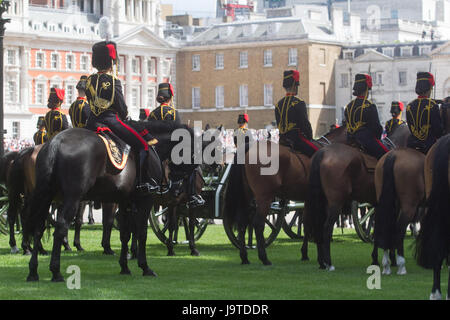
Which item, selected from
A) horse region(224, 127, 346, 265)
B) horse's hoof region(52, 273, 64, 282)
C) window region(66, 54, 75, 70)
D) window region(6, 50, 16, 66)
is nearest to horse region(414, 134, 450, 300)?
horse region(224, 127, 346, 265)

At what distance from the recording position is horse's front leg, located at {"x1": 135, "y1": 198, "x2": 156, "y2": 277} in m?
13.7

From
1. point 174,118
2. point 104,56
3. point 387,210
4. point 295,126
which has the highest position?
point 104,56

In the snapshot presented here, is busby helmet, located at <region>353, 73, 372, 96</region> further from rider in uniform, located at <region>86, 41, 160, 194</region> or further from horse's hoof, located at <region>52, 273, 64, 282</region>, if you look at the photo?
horse's hoof, located at <region>52, 273, 64, 282</region>

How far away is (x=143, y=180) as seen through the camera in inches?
544

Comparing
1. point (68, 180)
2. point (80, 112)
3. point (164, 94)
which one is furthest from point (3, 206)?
point (68, 180)

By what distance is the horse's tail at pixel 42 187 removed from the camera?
500 inches

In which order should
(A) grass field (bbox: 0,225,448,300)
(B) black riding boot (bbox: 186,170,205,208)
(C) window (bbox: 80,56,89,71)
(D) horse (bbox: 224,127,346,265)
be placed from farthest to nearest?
(C) window (bbox: 80,56,89,71)
(B) black riding boot (bbox: 186,170,205,208)
(D) horse (bbox: 224,127,346,265)
(A) grass field (bbox: 0,225,448,300)

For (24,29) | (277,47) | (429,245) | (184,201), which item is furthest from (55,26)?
(429,245)

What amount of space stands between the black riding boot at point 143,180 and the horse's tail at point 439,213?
3.79 m

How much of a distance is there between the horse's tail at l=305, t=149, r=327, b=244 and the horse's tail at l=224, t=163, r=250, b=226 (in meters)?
1.26

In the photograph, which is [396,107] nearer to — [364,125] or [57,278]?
[364,125]

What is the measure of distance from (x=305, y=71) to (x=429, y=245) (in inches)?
3358

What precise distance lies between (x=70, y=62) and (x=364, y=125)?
264ft
